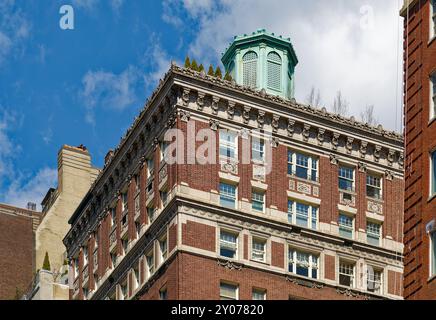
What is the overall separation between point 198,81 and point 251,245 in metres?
10.0

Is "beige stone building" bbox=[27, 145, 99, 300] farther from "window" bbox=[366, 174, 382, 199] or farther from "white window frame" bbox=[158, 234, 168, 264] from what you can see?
"white window frame" bbox=[158, 234, 168, 264]

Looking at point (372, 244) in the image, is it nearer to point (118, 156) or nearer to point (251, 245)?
point (251, 245)

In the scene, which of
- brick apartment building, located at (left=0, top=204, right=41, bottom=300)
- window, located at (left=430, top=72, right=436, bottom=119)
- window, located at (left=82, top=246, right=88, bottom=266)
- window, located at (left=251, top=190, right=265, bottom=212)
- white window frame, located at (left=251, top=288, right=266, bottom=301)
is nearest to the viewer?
window, located at (left=430, top=72, right=436, bottom=119)

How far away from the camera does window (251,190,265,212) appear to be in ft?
313

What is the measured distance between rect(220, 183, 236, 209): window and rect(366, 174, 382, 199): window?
33.5 ft

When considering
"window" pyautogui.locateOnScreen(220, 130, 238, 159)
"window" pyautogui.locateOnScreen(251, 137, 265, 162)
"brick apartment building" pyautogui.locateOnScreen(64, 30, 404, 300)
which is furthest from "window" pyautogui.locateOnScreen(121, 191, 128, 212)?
"window" pyautogui.locateOnScreen(251, 137, 265, 162)

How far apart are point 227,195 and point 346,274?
30.7 feet

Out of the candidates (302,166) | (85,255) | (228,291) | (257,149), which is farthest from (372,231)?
(85,255)

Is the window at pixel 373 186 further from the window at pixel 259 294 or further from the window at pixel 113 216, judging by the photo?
the window at pixel 113 216

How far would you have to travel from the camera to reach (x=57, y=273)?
125188mm

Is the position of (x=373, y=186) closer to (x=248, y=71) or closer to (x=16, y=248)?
(x=248, y=71)

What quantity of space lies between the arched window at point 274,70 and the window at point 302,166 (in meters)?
8.98
